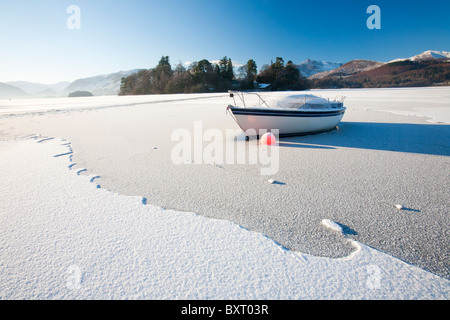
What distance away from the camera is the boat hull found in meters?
5.31

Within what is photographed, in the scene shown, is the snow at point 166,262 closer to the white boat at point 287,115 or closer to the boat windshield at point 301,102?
the white boat at point 287,115

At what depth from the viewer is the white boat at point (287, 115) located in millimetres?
5320

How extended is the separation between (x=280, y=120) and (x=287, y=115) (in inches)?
8.4

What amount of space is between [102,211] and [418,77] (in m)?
63.0

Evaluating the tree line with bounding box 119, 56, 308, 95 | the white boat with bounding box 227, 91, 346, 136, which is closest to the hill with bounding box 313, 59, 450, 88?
the tree line with bounding box 119, 56, 308, 95

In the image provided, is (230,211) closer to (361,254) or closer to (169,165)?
(361,254)

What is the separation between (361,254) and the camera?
170 cm

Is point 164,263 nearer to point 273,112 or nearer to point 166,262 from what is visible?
point 166,262

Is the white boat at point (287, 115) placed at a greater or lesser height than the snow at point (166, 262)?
greater

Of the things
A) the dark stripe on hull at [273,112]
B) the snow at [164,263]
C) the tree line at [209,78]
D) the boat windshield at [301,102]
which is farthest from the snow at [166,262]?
the tree line at [209,78]

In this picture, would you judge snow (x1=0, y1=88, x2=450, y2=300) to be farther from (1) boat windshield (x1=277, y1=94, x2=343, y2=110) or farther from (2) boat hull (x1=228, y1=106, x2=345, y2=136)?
(1) boat windshield (x1=277, y1=94, x2=343, y2=110)

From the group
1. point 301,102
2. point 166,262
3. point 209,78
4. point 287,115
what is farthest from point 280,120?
point 209,78
